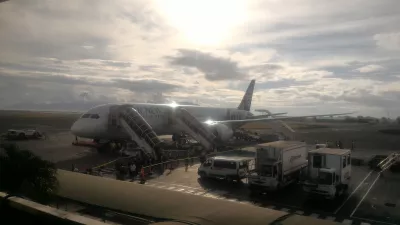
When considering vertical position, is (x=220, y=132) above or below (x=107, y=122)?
below

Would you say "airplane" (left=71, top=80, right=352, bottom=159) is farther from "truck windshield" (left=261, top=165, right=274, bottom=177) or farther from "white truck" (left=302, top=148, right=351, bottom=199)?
"white truck" (left=302, top=148, right=351, bottom=199)

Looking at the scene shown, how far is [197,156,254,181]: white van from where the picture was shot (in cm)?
1784

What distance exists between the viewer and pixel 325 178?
1448 cm

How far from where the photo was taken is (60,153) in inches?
1142

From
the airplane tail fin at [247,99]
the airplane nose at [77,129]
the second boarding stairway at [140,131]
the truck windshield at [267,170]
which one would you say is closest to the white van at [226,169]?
the truck windshield at [267,170]

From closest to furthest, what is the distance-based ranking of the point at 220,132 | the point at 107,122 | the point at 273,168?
1. the point at 273,168
2. the point at 107,122
3. the point at 220,132

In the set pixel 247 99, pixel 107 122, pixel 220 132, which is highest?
pixel 247 99

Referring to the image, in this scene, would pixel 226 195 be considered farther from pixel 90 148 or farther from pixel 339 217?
pixel 90 148

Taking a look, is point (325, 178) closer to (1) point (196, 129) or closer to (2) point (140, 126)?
(2) point (140, 126)

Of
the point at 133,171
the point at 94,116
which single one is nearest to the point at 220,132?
the point at 94,116

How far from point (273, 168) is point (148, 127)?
499 inches

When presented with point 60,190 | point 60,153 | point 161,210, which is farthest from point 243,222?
point 60,153

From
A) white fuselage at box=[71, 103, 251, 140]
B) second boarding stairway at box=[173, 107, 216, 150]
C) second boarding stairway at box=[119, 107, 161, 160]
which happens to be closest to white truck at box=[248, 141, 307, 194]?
second boarding stairway at box=[119, 107, 161, 160]

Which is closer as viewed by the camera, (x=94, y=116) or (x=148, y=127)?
(x=148, y=127)
